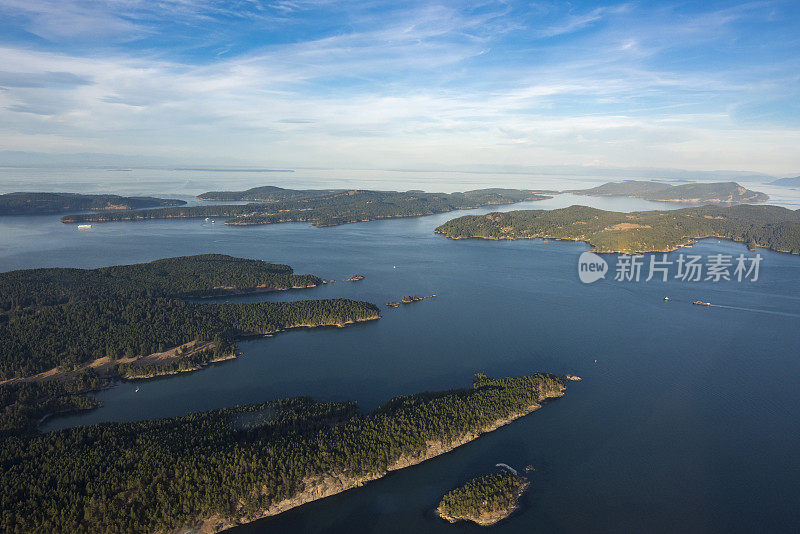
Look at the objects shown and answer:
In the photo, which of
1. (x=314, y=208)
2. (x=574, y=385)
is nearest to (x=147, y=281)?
(x=574, y=385)

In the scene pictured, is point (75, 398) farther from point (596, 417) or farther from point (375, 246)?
point (375, 246)

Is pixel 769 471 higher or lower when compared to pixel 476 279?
lower

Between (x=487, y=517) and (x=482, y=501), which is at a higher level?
(x=482, y=501)

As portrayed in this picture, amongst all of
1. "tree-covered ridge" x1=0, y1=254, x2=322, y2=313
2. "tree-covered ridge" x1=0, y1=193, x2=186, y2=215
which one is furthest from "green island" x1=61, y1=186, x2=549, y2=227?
"tree-covered ridge" x1=0, y1=254, x2=322, y2=313

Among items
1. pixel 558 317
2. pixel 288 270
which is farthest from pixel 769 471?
pixel 288 270

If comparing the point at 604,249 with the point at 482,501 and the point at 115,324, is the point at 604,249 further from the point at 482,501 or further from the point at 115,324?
the point at 115,324
